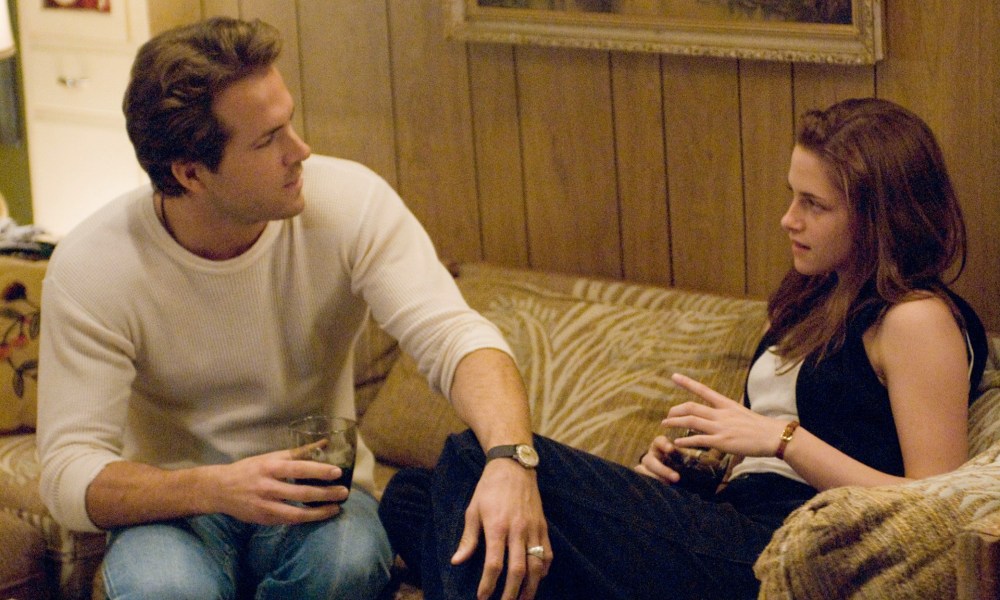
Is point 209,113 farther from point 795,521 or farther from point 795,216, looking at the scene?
point 795,521

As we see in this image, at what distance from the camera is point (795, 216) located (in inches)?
69.2

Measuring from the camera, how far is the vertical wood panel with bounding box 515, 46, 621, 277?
2.48 m

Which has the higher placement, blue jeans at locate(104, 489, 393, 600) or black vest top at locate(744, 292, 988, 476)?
black vest top at locate(744, 292, 988, 476)

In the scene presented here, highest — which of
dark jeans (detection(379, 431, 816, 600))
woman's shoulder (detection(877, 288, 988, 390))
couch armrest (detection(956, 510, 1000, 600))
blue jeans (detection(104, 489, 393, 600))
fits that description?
woman's shoulder (detection(877, 288, 988, 390))

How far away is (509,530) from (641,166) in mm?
1099

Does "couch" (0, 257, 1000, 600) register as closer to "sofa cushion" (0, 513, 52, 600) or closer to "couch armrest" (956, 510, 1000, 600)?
"sofa cushion" (0, 513, 52, 600)

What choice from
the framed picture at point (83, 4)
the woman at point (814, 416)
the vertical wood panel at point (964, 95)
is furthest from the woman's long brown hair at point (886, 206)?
the framed picture at point (83, 4)

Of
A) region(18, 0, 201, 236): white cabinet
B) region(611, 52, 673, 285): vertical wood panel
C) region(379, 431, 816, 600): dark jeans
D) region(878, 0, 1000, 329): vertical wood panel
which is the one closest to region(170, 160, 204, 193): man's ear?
region(379, 431, 816, 600): dark jeans

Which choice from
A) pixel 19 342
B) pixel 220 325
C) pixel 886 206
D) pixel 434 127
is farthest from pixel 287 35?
pixel 886 206

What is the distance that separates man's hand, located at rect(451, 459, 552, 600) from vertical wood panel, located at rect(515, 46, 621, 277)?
1.04 meters

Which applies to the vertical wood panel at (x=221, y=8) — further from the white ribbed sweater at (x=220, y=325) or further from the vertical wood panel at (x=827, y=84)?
the vertical wood panel at (x=827, y=84)

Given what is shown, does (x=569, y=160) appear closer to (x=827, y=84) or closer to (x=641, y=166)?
(x=641, y=166)

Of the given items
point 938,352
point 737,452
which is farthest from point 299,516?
point 938,352

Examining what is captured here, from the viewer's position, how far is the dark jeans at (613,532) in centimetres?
156
